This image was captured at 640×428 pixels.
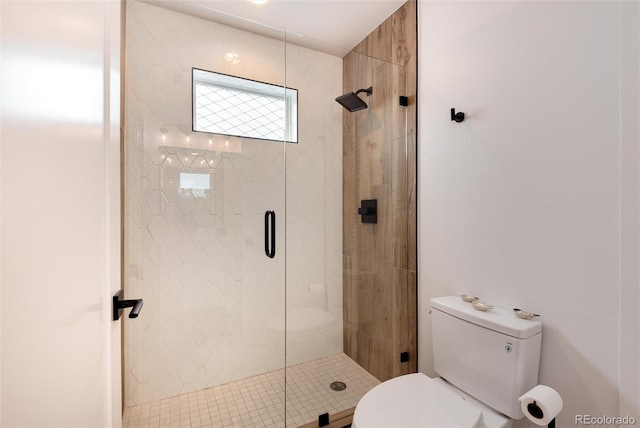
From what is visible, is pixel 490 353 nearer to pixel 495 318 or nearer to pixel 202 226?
pixel 495 318

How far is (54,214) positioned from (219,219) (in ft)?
4.71

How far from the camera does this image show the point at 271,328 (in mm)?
1999

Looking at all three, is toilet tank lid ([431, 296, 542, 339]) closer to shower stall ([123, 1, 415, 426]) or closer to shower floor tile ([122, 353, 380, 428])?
shower stall ([123, 1, 415, 426])

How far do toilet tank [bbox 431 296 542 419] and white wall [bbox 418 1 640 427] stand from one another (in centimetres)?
11

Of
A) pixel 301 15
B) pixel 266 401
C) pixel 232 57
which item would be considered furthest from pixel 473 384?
pixel 301 15

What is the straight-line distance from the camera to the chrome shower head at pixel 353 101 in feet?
6.46

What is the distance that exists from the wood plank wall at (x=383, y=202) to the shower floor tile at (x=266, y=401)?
0.19 metres

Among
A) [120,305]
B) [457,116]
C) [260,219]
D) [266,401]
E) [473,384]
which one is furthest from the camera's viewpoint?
[260,219]

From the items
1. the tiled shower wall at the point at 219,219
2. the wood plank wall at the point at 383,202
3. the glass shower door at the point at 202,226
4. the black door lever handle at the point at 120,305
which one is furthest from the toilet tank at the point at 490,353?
the black door lever handle at the point at 120,305

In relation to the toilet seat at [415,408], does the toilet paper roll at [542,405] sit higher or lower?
higher

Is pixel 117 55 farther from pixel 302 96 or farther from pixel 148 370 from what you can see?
pixel 148 370

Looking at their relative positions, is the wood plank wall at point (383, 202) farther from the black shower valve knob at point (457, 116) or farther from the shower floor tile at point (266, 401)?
the black shower valve knob at point (457, 116)

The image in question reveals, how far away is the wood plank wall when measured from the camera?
6.10 feet

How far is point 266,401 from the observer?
5.95 ft
